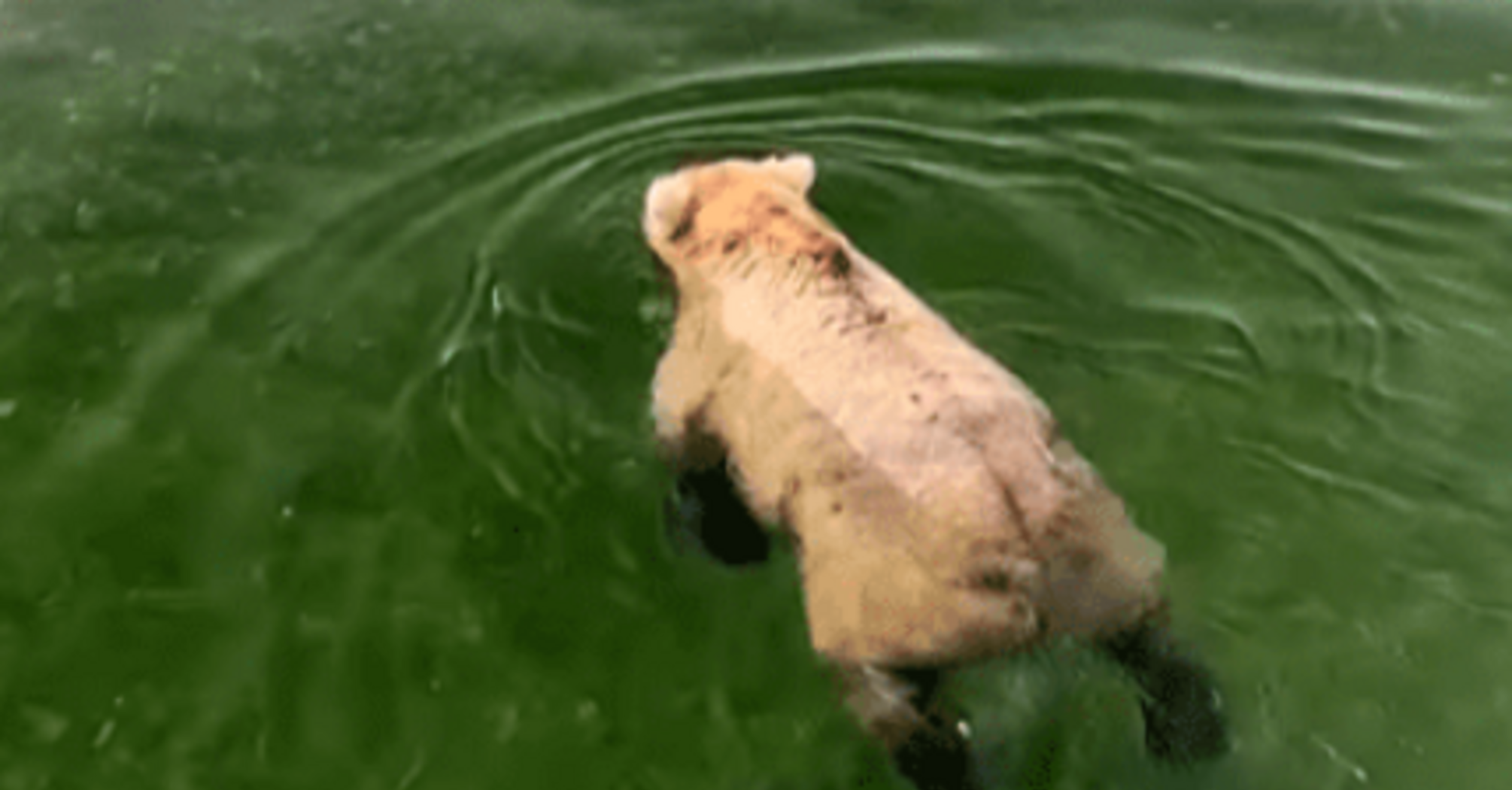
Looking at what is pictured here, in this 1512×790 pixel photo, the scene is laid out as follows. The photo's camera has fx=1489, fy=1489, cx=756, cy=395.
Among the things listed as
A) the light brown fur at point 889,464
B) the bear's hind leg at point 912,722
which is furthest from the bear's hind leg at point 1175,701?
the bear's hind leg at point 912,722

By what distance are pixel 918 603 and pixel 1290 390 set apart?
215 centimetres

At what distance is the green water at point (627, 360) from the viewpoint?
3.87 m

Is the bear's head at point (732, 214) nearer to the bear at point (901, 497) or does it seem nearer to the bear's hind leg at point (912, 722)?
the bear at point (901, 497)

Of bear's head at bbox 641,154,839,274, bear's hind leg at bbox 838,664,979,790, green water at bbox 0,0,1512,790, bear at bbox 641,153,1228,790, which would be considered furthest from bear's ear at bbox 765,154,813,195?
bear's hind leg at bbox 838,664,979,790

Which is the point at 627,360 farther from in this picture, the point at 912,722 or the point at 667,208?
the point at 912,722

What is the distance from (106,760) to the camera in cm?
386

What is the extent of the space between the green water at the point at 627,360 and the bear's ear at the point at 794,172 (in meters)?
0.72

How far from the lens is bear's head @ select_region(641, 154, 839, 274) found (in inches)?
162

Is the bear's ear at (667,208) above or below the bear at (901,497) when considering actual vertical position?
above

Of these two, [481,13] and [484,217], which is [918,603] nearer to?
[484,217]

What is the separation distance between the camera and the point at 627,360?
488 centimetres

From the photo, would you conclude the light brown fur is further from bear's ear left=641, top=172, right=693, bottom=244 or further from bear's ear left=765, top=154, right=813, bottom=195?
bear's ear left=765, top=154, right=813, bottom=195

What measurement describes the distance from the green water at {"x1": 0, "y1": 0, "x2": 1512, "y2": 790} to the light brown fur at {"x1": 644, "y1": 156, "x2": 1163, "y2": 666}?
466mm

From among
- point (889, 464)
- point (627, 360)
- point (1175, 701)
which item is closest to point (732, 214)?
point (627, 360)
